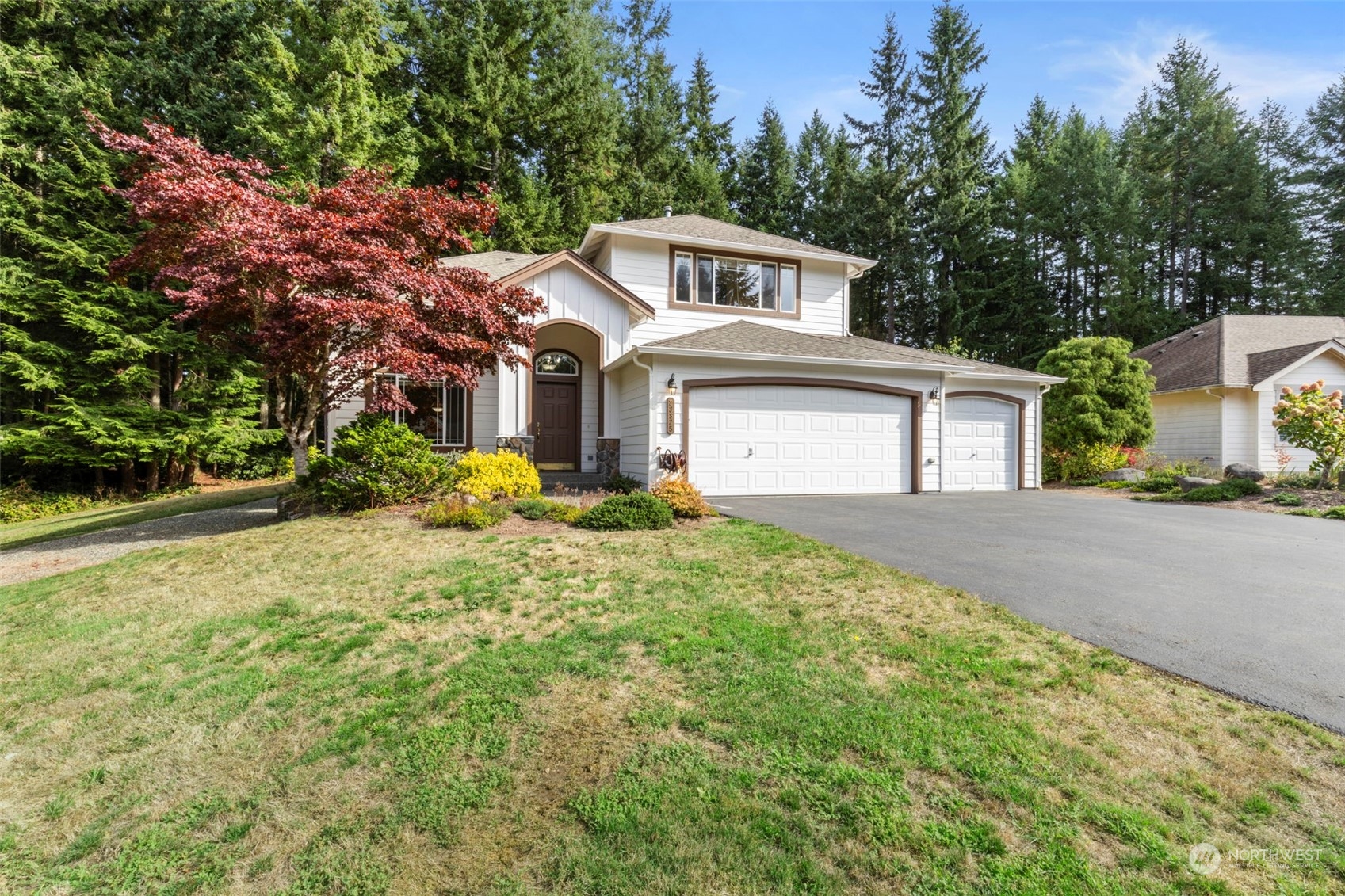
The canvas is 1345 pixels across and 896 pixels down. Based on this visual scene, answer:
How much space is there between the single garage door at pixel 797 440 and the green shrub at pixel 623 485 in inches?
40.1

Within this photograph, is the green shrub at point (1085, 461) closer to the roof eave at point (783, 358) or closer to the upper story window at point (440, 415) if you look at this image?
the roof eave at point (783, 358)

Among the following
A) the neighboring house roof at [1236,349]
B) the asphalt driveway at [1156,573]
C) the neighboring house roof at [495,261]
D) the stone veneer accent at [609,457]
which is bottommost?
the asphalt driveway at [1156,573]

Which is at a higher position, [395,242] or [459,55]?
[459,55]

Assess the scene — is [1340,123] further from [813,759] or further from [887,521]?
[813,759]

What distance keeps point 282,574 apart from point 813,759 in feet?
18.0

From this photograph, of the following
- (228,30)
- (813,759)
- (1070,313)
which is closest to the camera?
(813,759)

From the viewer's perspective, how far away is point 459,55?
810 inches

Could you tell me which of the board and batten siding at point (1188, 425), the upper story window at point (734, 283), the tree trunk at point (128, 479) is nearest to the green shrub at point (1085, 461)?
the board and batten siding at point (1188, 425)

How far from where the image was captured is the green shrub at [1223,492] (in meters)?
11.0

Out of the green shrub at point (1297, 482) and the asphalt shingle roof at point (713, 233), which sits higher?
the asphalt shingle roof at point (713, 233)

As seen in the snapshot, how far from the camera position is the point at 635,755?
283 cm

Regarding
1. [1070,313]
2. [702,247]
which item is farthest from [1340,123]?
[702,247]

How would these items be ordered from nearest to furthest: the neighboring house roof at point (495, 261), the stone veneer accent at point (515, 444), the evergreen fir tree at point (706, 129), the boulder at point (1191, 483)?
the stone veneer accent at point (515, 444)
the boulder at point (1191, 483)
the neighboring house roof at point (495, 261)
the evergreen fir tree at point (706, 129)

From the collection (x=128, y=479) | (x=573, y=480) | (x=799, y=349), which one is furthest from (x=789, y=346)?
(x=128, y=479)
